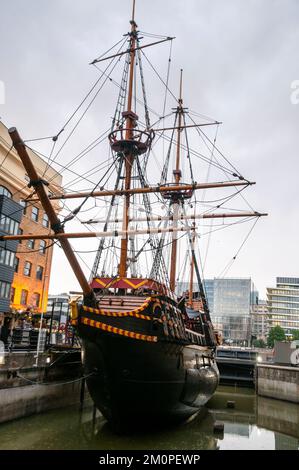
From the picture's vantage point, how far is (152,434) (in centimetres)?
1581

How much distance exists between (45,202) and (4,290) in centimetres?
1900

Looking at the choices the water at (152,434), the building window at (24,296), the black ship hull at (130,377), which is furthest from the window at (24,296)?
the black ship hull at (130,377)

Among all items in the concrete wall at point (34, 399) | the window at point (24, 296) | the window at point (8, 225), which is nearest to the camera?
the concrete wall at point (34, 399)

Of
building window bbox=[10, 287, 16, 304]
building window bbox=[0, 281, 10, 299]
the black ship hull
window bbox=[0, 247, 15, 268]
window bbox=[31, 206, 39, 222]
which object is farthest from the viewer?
window bbox=[31, 206, 39, 222]

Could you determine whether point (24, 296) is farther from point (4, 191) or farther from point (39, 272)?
point (4, 191)

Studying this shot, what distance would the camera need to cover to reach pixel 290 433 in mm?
19875

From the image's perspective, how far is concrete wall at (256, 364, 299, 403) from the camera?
2938cm

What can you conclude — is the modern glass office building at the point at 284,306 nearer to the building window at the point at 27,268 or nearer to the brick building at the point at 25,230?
the brick building at the point at 25,230

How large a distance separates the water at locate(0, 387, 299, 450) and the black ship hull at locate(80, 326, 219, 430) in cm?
87

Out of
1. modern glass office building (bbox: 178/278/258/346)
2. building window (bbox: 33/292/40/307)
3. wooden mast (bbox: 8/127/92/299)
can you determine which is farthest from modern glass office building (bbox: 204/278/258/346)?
wooden mast (bbox: 8/127/92/299)

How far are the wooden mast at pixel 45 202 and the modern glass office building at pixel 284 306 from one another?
14771 cm

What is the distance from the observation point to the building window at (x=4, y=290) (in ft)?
98.0

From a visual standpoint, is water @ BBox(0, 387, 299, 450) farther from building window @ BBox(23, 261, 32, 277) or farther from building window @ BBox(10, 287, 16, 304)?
building window @ BBox(23, 261, 32, 277)
